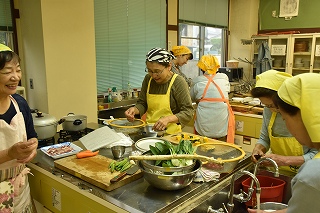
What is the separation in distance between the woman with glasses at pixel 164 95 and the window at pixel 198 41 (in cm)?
265

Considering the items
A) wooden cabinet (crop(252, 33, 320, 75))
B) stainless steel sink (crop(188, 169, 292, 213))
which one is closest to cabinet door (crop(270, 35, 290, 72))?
wooden cabinet (crop(252, 33, 320, 75))

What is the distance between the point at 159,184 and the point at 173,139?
25.8 inches

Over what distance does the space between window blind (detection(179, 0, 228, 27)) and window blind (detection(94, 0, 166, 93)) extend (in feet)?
1.74

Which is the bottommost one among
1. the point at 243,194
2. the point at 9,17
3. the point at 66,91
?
the point at 243,194

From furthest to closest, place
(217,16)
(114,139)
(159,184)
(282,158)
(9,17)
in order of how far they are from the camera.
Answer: (217,16) < (9,17) < (114,139) < (282,158) < (159,184)

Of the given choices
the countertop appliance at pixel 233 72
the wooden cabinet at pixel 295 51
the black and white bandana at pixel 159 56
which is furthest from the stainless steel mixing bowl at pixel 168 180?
the wooden cabinet at pixel 295 51

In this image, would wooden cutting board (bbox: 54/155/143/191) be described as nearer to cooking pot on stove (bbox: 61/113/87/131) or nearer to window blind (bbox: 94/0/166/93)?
cooking pot on stove (bbox: 61/113/87/131)

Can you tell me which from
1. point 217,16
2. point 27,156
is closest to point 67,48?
point 27,156

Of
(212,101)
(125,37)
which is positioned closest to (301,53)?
(212,101)

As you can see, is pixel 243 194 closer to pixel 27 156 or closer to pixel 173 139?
pixel 173 139

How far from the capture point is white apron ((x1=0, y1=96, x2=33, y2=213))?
52.5 inches

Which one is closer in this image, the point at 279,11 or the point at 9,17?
the point at 9,17

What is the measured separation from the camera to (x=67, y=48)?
289 cm

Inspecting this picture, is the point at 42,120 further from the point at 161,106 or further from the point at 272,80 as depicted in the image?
the point at 272,80
